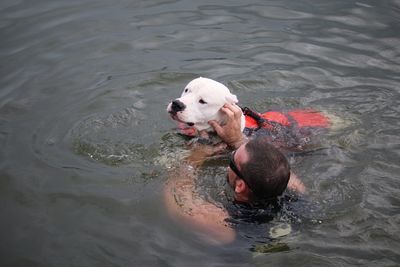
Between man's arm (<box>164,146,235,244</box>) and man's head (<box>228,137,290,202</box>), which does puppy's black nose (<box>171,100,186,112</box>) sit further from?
man's head (<box>228,137,290,202</box>)

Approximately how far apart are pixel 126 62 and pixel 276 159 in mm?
5393

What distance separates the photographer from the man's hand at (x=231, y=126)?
6105 mm

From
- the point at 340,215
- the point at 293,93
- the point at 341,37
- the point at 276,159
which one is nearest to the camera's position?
the point at 276,159

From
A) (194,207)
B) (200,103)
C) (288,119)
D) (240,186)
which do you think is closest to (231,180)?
(240,186)

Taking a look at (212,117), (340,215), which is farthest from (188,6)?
(340,215)

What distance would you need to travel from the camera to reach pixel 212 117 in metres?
6.24

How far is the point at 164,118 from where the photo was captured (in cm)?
777

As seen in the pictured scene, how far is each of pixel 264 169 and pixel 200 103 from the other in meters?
1.54

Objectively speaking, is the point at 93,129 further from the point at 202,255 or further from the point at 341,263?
the point at 341,263

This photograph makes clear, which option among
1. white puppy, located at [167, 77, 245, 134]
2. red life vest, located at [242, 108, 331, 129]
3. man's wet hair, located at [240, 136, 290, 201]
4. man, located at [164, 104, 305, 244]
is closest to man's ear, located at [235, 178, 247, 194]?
man, located at [164, 104, 305, 244]

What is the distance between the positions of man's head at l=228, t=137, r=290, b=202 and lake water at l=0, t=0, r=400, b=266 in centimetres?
53

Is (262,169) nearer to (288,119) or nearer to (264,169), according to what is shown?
(264,169)

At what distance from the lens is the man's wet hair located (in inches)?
192

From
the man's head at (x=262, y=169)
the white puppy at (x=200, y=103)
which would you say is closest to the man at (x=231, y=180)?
the man's head at (x=262, y=169)
